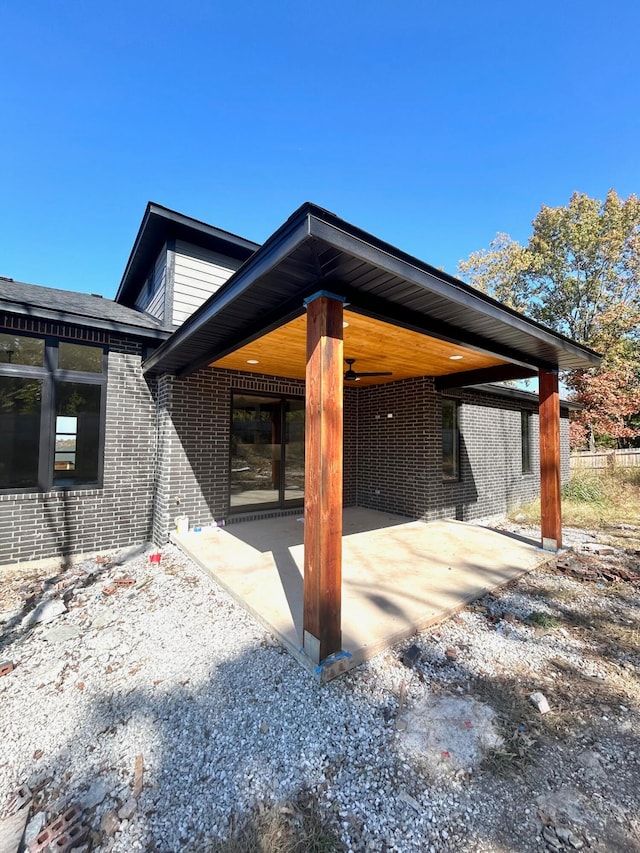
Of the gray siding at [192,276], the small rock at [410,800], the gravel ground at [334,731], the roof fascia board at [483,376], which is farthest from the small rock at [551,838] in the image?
the gray siding at [192,276]

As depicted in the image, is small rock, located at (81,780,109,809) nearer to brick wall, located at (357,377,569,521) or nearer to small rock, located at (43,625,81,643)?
small rock, located at (43,625,81,643)

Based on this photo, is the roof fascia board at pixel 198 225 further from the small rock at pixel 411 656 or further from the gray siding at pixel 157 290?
the small rock at pixel 411 656

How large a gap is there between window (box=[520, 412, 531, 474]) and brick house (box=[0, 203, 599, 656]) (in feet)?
2.85

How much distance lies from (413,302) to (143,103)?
7.54 metres

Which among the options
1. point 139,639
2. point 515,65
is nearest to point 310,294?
point 139,639

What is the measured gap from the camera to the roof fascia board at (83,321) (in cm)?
431

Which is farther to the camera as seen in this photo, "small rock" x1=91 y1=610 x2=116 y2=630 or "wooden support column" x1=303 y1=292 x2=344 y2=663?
"small rock" x1=91 y1=610 x2=116 y2=630

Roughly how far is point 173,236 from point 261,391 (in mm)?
3099

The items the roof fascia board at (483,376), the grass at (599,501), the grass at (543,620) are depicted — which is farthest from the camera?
the grass at (599,501)

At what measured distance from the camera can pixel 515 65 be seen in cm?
648

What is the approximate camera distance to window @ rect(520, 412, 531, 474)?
30.2ft

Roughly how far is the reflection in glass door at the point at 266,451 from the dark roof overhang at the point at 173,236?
2850 mm

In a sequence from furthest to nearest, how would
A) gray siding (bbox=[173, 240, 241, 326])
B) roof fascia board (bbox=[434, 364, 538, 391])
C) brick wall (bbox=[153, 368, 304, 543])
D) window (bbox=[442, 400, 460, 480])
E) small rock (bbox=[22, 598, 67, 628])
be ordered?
window (bbox=[442, 400, 460, 480]) < gray siding (bbox=[173, 240, 241, 326]) < brick wall (bbox=[153, 368, 304, 543]) < roof fascia board (bbox=[434, 364, 538, 391]) < small rock (bbox=[22, 598, 67, 628])

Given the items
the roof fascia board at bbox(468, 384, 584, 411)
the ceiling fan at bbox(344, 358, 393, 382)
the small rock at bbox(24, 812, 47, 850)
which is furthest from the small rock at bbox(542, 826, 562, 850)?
the roof fascia board at bbox(468, 384, 584, 411)
